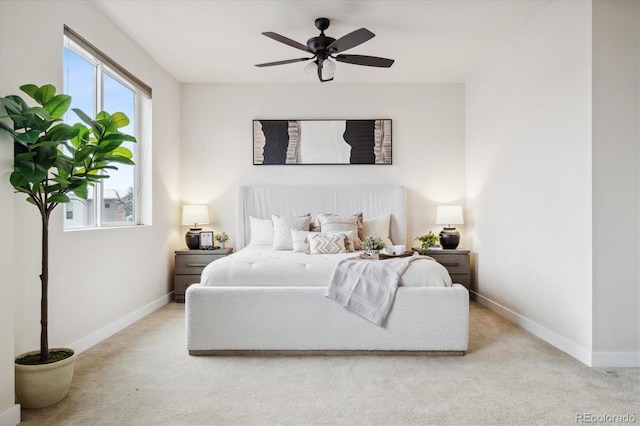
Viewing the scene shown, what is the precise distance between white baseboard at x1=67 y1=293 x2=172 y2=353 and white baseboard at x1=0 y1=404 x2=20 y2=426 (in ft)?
3.06

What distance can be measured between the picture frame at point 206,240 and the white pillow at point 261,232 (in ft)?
1.57

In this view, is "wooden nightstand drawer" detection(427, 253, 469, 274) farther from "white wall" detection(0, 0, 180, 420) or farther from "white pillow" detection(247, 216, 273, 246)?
"white wall" detection(0, 0, 180, 420)

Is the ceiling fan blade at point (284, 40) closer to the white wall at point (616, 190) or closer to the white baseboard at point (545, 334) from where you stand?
the white wall at point (616, 190)

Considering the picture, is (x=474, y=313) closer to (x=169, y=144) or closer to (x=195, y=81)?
(x=169, y=144)

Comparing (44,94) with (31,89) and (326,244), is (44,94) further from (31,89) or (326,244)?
(326,244)

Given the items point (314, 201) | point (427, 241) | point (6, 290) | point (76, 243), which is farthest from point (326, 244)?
point (6, 290)

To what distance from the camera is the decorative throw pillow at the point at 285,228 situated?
4.40 metres

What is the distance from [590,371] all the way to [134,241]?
3.85 meters

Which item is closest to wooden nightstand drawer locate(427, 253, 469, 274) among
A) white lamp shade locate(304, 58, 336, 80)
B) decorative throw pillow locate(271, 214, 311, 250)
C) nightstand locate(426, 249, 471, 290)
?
nightstand locate(426, 249, 471, 290)

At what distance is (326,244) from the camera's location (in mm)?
3961

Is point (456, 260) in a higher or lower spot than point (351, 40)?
lower

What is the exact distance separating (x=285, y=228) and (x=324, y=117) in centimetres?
164

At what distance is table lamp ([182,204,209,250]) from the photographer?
15.8 ft

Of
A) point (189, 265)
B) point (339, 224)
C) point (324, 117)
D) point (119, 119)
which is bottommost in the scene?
point (189, 265)
